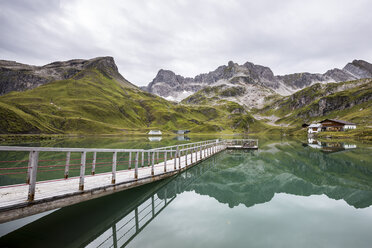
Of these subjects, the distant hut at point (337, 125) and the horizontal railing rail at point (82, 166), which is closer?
the horizontal railing rail at point (82, 166)

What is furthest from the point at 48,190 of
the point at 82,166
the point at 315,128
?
the point at 315,128

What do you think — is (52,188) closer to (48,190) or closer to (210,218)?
(48,190)

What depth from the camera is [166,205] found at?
52.3 ft

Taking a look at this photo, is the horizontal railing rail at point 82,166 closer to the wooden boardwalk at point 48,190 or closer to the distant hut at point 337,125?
the wooden boardwalk at point 48,190

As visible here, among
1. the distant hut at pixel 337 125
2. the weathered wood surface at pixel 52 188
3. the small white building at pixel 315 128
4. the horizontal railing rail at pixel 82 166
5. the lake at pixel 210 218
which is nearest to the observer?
the weathered wood surface at pixel 52 188

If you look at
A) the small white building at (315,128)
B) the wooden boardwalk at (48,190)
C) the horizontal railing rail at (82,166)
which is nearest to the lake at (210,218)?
the wooden boardwalk at (48,190)

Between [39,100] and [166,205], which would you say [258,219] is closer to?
[166,205]

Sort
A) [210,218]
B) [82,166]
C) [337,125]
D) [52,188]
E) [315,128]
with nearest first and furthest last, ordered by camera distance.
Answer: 1. [52,188]
2. [82,166]
3. [210,218]
4. [337,125]
5. [315,128]

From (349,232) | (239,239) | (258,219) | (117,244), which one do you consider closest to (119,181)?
(117,244)

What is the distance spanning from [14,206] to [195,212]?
36.5 ft

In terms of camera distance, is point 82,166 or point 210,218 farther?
point 210,218

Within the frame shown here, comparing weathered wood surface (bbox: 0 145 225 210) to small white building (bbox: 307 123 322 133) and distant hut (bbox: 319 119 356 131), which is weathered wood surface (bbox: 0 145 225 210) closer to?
distant hut (bbox: 319 119 356 131)

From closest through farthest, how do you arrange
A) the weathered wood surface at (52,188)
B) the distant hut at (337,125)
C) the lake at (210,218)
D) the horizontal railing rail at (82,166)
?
the weathered wood surface at (52,188)
the horizontal railing rail at (82,166)
the lake at (210,218)
the distant hut at (337,125)

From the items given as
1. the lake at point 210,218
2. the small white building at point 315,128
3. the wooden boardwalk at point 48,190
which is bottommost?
the lake at point 210,218
